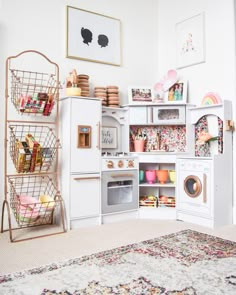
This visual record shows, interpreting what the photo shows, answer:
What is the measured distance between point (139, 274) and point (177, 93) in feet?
8.57

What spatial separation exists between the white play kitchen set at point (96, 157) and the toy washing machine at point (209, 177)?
0.01 meters

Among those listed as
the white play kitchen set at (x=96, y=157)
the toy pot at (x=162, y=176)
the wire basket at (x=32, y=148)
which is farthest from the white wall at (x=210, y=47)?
the wire basket at (x=32, y=148)

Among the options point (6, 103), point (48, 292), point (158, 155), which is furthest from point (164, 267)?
point (6, 103)

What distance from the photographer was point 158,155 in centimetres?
365

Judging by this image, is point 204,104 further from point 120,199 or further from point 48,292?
point 48,292

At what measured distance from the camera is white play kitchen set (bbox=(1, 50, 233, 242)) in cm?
302

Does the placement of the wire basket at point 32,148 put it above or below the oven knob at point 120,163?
above

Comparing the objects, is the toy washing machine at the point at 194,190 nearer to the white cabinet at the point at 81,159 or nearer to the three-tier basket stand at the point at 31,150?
the white cabinet at the point at 81,159

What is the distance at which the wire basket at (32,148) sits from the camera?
2.84m

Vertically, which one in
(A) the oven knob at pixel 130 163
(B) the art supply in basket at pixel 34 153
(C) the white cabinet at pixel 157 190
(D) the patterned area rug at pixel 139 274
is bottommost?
(D) the patterned area rug at pixel 139 274

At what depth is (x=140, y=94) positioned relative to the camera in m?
3.92

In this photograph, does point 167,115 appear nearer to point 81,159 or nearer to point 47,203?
point 81,159

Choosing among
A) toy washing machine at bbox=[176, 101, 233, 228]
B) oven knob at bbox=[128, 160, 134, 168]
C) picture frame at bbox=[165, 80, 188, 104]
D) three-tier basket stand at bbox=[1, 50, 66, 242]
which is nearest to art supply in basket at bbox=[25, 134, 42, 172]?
three-tier basket stand at bbox=[1, 50, 66, 242]

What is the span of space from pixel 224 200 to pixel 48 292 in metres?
2.26
